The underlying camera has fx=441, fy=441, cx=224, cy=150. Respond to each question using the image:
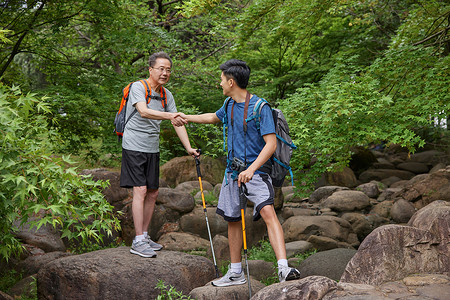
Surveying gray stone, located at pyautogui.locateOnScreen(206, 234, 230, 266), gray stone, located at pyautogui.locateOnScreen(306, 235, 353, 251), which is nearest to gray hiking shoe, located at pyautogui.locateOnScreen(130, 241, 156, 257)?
gray stone, located at pyautogui.locateOnScreen(206, 234, 230, 266)

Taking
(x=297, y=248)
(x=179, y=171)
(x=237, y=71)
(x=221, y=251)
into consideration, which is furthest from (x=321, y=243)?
(x=179, y=171)

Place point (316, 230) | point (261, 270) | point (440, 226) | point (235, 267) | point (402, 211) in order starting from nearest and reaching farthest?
point (235, 267) → point (440, 226) → point (261, 270) → point (316, 230) → point (402, 211)

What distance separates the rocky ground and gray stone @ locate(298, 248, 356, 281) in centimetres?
1

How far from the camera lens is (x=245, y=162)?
13.6 feet

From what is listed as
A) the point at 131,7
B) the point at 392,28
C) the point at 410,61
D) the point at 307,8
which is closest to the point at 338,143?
the point at 410,61

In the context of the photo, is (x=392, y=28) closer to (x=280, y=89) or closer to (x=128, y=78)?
(x=280, y=89)

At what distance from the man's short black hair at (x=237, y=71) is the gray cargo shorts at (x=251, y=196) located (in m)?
0.90

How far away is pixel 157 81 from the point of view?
4.99 m

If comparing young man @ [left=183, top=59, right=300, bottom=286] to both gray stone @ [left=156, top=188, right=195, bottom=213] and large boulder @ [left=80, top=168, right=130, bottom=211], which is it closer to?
large boulder @ [left=80, top=168, right=130, bottom=211]

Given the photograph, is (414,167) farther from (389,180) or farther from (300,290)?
(300,290)

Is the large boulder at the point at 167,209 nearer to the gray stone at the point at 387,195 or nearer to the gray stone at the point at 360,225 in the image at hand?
the gray stone at the point at 360,225

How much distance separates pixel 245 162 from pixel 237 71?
86cm

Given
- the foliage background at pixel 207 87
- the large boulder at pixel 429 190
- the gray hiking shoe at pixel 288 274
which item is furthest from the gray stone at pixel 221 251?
the large boulder at pixel 429 190

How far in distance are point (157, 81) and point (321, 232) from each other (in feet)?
20.4
